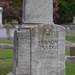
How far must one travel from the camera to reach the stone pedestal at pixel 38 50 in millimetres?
12984

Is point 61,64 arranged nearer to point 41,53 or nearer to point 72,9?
point 41,53

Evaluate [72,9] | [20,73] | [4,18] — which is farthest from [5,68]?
[72,9]

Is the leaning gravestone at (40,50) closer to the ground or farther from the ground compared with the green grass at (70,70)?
farther from the ground

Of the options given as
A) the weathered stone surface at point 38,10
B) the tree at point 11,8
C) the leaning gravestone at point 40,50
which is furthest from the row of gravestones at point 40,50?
the tree at point 11,8

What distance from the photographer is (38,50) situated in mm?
13023

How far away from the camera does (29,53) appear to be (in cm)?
1300

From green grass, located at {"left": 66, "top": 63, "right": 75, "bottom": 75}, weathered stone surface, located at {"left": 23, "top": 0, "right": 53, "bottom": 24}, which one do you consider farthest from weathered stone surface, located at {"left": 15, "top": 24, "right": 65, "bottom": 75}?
green grass, located at {"left": 66, "top": 63, "right": 75, "bottom": 75}

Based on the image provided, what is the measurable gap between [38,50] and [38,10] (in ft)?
4.44

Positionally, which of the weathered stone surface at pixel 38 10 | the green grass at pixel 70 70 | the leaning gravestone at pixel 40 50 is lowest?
the green grass at pixel 70 70

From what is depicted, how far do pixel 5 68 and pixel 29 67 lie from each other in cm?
313

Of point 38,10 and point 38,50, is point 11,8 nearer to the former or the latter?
point 38,10

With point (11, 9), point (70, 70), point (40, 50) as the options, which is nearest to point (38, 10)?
point (40, 50)

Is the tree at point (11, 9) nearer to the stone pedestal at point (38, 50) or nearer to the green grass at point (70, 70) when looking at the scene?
the green grass at point (70, 70)

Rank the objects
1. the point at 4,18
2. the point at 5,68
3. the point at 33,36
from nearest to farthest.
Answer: the point at 33,36 → the point at 5,68 → the point at 4,18
